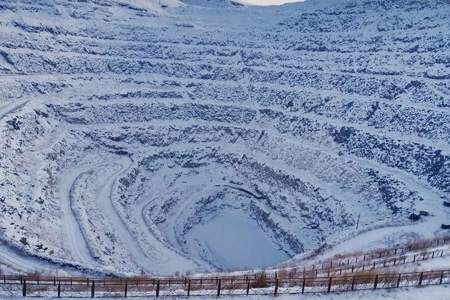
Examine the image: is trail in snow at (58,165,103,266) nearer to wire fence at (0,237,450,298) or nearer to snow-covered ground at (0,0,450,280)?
snow-covered ground at (0,0,450,280)

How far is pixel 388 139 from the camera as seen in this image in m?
53.4

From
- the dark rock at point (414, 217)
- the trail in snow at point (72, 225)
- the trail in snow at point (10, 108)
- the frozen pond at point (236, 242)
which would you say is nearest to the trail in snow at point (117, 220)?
the trail in snow at point (72, 225)

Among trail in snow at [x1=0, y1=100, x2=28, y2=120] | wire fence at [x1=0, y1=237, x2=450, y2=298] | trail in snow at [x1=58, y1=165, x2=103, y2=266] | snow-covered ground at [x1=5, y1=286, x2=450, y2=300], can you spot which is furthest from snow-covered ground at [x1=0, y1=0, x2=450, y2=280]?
snow-covered ground at [x1=5, y1=286, x2=450, y2=300]

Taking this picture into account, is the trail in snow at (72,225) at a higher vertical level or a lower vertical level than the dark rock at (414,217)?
lower

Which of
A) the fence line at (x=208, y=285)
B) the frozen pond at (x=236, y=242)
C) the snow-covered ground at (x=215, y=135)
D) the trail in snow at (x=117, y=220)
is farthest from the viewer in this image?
the frozen pond at (x=236, y=242)

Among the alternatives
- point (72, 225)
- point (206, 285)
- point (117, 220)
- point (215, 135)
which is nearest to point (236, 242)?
point (117, 220)

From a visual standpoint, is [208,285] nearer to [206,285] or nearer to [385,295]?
[206,285]

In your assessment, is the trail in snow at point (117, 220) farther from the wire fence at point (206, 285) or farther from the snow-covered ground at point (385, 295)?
the snow-covered ground at point (385, 295)

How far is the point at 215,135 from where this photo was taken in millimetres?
67688

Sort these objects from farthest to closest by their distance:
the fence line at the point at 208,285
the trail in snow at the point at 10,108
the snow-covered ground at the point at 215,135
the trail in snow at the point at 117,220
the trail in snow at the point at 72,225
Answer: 1. the trail in snow at the point at 10,108
2. the snow-covered ground at the point at 215,135
3. the trail in snow at the point at 117,220
4. the trail in snow at the point at 72,225
5. the fence line at the point at 208,285

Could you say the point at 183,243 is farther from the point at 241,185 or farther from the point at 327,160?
the point at 327,160

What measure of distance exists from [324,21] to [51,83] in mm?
49866

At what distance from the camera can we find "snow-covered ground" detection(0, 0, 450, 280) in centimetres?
4166

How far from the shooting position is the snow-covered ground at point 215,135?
137 feet
